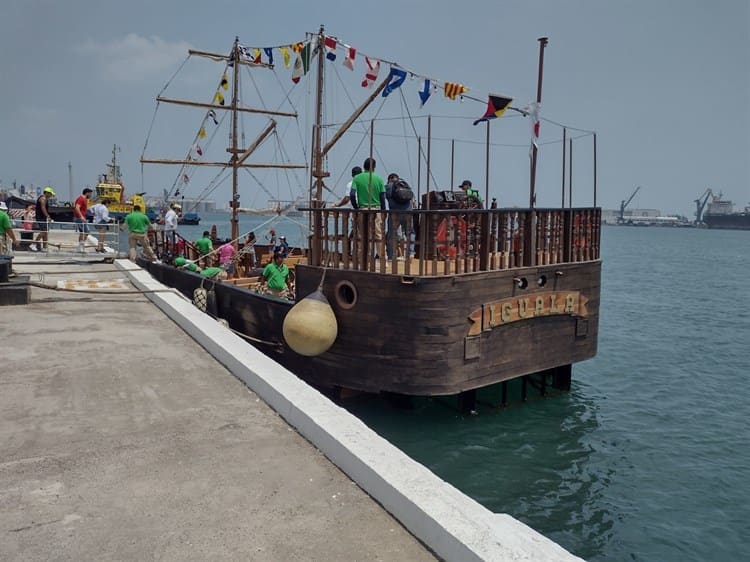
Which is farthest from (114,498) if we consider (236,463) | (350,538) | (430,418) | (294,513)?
(430,418)

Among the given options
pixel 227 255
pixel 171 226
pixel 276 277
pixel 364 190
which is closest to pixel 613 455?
pixel 364 190

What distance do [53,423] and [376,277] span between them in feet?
16.7

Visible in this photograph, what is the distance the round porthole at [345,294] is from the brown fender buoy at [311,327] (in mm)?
207

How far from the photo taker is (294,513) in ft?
12.8

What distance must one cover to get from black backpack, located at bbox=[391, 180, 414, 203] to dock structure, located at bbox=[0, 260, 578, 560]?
A: 4.86 metres

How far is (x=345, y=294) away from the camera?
10.1 meters

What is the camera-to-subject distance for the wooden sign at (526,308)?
957cm

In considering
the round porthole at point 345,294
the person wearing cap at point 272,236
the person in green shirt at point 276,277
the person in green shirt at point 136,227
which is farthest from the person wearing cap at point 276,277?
the person wearing cap at point 272,236

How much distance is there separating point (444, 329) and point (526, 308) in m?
1.84

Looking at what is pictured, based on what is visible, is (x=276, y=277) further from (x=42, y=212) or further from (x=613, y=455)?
(x=42, y=212)

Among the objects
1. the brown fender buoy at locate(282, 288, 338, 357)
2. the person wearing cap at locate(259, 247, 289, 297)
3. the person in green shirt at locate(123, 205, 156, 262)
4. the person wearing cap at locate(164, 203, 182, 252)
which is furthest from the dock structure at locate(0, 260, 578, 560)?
the person wearing cap at locate(164, 203, 182, 252)

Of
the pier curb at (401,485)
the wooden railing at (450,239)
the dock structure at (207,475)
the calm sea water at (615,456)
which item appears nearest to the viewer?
the pier curb at (401,485)

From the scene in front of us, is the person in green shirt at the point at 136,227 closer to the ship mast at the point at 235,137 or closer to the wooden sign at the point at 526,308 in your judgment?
the ship mast at the point at 235,137

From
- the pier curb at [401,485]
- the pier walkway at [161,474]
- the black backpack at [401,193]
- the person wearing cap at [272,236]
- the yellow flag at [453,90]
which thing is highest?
the yellow flag at [453,90]
